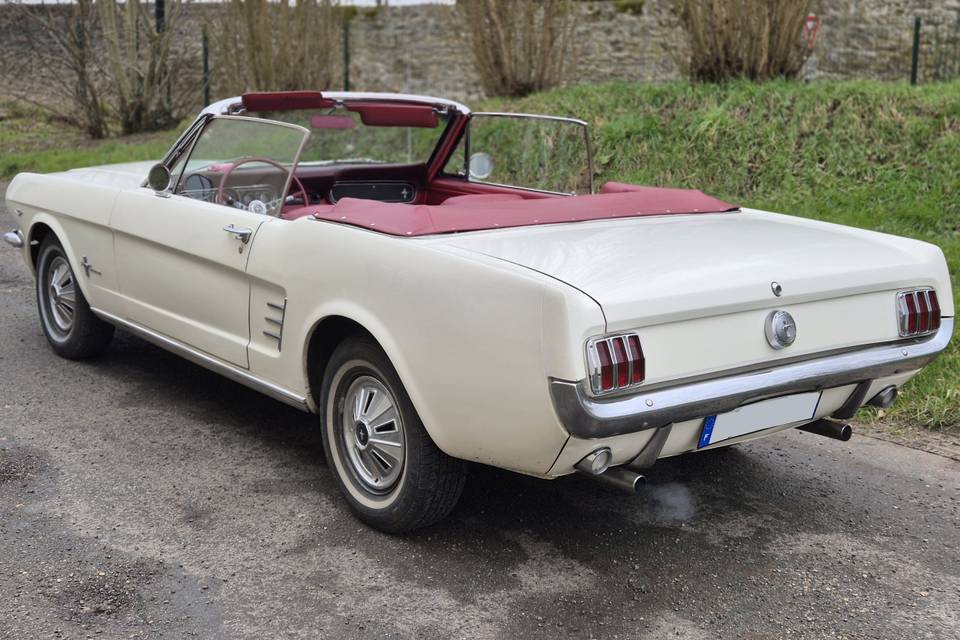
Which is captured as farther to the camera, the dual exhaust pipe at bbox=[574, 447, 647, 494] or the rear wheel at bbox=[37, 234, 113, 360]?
the rear wheel at bbox=[37, 234, 113, 360]

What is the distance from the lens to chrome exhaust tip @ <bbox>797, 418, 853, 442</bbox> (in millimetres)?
3691

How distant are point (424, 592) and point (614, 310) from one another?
106 centimetres

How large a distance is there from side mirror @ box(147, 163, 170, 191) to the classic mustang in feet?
0.04

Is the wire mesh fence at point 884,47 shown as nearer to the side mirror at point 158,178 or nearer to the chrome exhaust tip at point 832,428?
the chrome exhaust tip at point 832,428

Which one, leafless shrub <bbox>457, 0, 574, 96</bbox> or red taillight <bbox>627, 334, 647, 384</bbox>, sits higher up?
leafless shrub <bbox>457, 0, 574, 96</bbox>

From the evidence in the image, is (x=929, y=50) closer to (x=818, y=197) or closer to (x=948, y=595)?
(x=818, y=197)

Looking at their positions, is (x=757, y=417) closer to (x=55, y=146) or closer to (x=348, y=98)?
(x=348, y=98)

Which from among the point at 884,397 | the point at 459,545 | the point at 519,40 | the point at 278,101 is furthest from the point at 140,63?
the point at 884,397

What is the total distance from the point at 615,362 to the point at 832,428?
1.27 metres

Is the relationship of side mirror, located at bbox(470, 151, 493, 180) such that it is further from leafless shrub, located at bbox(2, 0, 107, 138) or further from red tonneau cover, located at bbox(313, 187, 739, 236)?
leafless shrub, located at bbox(2, 0, 107, 138)

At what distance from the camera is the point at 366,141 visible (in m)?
5.39

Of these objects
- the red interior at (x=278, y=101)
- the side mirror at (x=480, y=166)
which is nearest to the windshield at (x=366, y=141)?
the red interior at (x=278, y=101)

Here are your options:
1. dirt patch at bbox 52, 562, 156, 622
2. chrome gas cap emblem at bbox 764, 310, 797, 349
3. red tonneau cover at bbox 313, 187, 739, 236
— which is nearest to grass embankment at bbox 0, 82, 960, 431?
red tonneau cover at bbox 313, 187, 739, 236

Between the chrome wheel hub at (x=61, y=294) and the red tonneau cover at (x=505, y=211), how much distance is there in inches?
87.2
